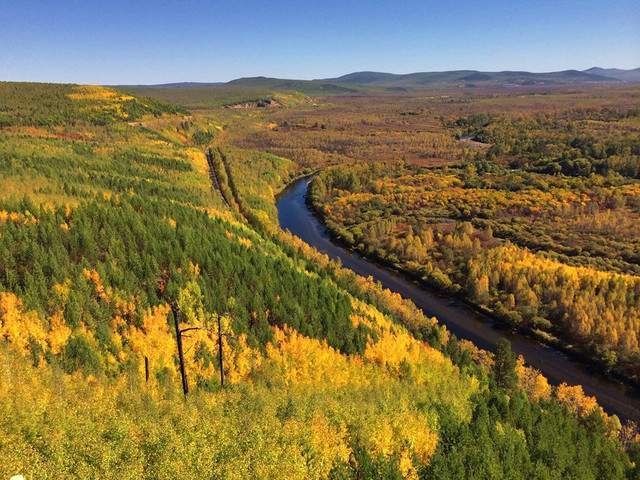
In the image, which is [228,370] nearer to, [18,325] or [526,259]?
[18,325]

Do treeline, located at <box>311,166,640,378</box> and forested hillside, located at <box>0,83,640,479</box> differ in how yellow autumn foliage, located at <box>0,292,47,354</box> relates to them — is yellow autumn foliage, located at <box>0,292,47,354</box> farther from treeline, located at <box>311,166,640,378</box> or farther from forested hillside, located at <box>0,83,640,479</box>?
treeline, located at <box>311,166,640,378</box>

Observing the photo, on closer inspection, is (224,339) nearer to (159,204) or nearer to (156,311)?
(156,311)

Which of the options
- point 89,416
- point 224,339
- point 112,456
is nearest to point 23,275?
point 224,339

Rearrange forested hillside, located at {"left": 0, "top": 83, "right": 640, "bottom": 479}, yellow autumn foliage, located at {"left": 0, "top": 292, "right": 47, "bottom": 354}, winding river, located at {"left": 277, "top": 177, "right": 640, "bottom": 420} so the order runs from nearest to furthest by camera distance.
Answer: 1. forested hillside, located at {"left": 0, "top": 83, "right": 640, "bottom": 479}
2. yellow autumn foliage, located at {"left": 0, "top": 292, "right": 47, "bottom": 354}
3. winding river, located at {"left": 277, "top": 177, "right": 640, "bottom": 420}

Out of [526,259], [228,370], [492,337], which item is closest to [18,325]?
[228,370]

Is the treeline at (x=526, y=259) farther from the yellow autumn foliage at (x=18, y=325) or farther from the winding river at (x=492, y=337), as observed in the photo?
the yellow autumn foliage at (x=18, y=325)

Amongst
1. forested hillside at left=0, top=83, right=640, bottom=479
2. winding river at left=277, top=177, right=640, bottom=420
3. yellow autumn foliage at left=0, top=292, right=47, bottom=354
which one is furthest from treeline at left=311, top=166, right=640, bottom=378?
yellow autumn foliage at left=0, top=292, right=47, bottom=354
